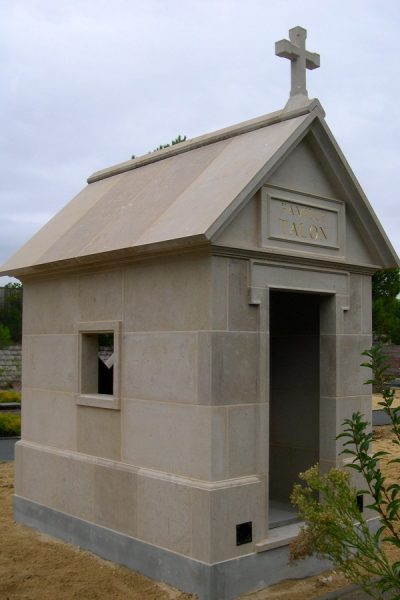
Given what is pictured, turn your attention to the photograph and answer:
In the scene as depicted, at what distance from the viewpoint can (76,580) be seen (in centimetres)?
588

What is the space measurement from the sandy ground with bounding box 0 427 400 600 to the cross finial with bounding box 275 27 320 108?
4155 millimetres

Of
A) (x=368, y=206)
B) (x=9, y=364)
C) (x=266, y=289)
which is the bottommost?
(x=9, y=364)

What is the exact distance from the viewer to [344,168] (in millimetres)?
6363

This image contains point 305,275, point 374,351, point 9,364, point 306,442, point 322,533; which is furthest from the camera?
point 9,364

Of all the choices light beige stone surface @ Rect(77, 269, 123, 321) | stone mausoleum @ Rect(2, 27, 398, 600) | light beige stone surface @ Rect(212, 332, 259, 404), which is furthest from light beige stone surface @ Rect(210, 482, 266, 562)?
light beige stone surface @ Rect(77, 269, 123, 321)

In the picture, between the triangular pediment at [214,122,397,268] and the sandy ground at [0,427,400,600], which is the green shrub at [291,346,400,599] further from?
the triangular pediment at [214,122,397,268]

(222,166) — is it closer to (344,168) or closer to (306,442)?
(344,168)

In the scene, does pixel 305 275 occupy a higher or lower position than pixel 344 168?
lower

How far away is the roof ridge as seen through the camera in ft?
20.0

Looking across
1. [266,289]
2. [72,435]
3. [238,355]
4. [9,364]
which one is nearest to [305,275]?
[266,289]

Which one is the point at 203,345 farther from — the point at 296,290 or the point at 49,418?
the point at 49,418

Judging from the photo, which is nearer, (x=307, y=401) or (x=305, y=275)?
(x=305, y=275)

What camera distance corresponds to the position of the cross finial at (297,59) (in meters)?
6.31

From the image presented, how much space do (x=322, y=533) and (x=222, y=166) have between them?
3374 mm
